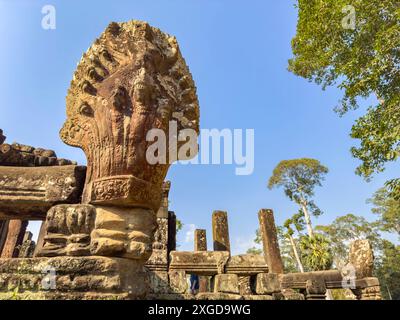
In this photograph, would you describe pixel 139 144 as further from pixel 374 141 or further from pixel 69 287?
pixel 374 141

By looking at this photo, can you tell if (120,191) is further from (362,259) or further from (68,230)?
(362,259)

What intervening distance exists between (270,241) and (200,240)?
290cm

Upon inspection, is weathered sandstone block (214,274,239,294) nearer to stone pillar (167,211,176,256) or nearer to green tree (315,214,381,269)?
stone pillar (167,211,176,256)

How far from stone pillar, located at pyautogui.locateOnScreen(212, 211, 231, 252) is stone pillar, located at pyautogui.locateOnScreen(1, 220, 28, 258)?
791 cm

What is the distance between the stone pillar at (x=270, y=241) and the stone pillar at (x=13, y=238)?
32.8ft

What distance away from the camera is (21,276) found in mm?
1711

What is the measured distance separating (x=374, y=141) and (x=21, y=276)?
6920 millimetres

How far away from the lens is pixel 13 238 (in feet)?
33.8

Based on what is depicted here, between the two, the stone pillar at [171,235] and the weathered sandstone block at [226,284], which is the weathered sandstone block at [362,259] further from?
the weathered sandstone block at [226,284]

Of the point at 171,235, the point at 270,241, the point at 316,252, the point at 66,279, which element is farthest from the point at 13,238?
the point at 316,252

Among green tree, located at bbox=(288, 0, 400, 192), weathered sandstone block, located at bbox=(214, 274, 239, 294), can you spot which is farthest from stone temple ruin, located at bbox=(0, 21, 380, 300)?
green tree, located at bbox=(288, 0, 400, 192)

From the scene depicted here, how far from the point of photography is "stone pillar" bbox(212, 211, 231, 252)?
29.0ft

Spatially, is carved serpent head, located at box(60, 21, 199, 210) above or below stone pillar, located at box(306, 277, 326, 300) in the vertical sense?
above
